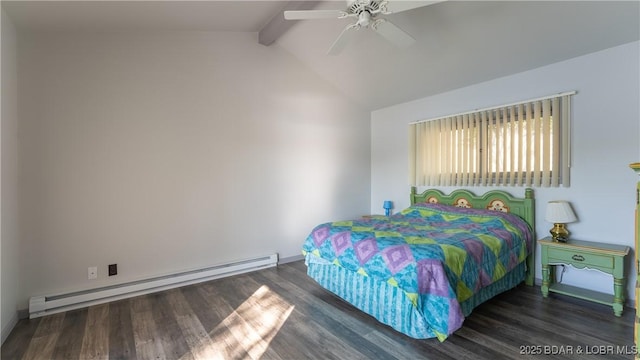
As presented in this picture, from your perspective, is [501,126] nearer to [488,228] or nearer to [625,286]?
[488,228]

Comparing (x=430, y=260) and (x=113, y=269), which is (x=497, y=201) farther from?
(x=113, y=269)

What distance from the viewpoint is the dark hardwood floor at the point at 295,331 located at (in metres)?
2.00

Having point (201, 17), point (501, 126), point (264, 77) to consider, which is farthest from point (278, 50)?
point (501, 126)

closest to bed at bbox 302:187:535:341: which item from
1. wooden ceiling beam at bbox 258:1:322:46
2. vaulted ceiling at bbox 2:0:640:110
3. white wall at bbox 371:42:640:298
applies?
white wall at bbox 371:42:640:298

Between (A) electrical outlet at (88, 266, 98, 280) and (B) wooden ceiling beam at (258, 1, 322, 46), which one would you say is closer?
(A) electrical outlet at (88, 266, 98, 280)

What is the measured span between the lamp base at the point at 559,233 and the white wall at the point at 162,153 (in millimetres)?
2832

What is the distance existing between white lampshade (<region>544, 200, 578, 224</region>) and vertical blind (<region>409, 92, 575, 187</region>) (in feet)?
0.99

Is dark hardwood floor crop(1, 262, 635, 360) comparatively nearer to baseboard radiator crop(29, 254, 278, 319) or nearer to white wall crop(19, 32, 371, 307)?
baseboard radiator crop(29, 254, 278, 319)

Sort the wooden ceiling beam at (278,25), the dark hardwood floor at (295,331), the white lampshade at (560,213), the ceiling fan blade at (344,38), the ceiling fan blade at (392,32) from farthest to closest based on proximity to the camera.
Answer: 1. the wooden ceiling beam at (278,25)
2. the white lampshade at (560,213)
3. the ceiling fan blade at (344,38)
4. the ceiling fan blade at (392,32)
5. the dark hardwood floor at (295,331)

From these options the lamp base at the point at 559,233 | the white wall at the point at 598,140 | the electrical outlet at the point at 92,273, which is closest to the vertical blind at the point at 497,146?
the white wall at the point at 598,140

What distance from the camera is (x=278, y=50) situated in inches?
161

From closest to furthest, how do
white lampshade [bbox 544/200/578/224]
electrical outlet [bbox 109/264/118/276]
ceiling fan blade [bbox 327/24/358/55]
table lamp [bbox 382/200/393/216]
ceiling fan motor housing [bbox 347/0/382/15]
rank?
ceiling fan motor housing [bbox 347/0/382/15], ceiling fan blade [bbox 327/24/358/55], white lampshade [bbox 544/200/578/224], electrical outlet [bbox 109/264/118/276], table lamp [bbox 382/200/393/216]

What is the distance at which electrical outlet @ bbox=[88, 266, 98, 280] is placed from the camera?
2.83 metres

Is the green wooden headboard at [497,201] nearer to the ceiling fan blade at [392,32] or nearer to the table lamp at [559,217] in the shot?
the table lamp at [559,217]
